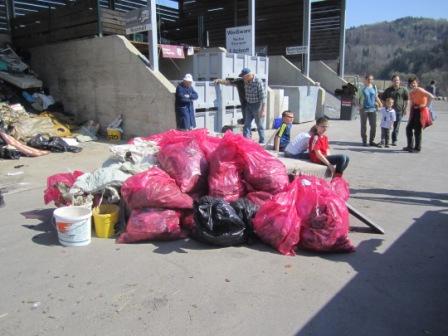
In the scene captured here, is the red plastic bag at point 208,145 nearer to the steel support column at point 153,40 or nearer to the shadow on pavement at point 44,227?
the shadow on pavement at point 44,227

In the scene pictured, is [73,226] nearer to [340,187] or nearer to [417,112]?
[340,187]

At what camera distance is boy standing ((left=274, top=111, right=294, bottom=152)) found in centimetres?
635

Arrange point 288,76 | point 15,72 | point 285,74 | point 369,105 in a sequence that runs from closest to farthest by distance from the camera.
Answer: point 369,105 < point 15,72 < point 288,76 < point 285,74

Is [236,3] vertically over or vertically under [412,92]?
over

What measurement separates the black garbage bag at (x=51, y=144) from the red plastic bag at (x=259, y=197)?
562 cm

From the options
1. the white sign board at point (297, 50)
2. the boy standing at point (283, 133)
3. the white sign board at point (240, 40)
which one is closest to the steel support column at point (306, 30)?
the white sign board at point (297, 50)

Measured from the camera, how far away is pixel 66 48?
11.6 m

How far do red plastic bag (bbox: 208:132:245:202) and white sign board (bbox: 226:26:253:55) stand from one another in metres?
8.65

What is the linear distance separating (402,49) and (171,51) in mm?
95175

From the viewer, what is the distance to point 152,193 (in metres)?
4.11

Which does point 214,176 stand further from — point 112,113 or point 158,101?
point 112,113

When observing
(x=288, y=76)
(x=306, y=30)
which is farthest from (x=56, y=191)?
(x=306, y=30)

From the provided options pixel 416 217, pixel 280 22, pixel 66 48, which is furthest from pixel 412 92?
pixel 280 22

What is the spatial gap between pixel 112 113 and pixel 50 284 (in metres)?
8.00
